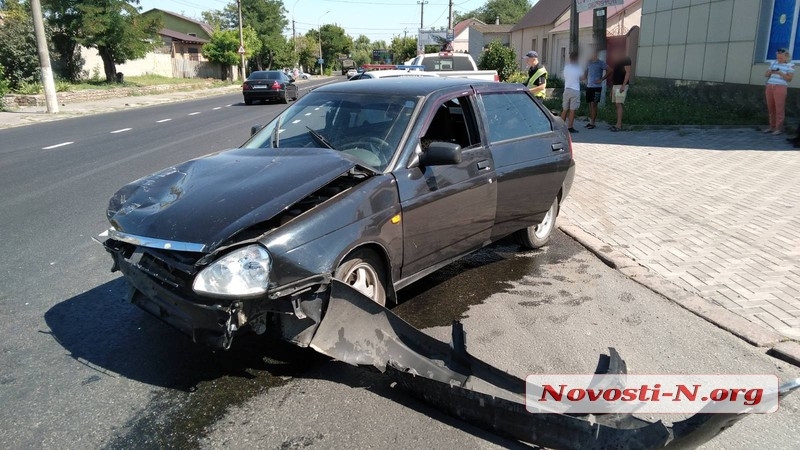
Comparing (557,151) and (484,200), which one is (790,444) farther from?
(557,151)

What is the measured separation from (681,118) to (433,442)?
13.7 metres

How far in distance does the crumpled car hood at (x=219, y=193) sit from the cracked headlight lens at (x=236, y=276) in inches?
4.6

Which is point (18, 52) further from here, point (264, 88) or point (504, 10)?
point (504, 10)

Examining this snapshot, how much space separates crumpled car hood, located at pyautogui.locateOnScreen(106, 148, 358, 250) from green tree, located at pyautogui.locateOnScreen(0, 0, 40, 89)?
95.7 ft

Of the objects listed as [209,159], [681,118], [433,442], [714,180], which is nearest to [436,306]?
[433,442]

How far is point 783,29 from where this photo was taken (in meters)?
13.4

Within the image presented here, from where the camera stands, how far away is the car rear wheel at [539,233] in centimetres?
594

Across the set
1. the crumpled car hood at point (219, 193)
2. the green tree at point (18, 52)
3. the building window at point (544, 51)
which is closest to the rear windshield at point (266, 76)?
the green tree at point (18, 52)

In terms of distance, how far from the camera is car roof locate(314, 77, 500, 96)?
4719 mm

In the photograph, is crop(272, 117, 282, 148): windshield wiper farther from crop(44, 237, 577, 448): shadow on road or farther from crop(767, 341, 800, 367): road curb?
crop(767, 341, 800, 367): road curb

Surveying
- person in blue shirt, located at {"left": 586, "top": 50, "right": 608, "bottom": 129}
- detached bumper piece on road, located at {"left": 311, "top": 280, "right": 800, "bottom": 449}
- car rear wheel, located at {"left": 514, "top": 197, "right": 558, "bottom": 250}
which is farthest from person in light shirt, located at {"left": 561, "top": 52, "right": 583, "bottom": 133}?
detached bumper piece on road, located at {"left": 311, "top": 280, "right": 800, "bottom": 449}

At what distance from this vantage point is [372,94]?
4.76 meters

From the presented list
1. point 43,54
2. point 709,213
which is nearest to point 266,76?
point 43,54

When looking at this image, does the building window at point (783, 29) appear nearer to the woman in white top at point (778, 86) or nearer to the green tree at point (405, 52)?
the woman in white top at point (778, 86)
